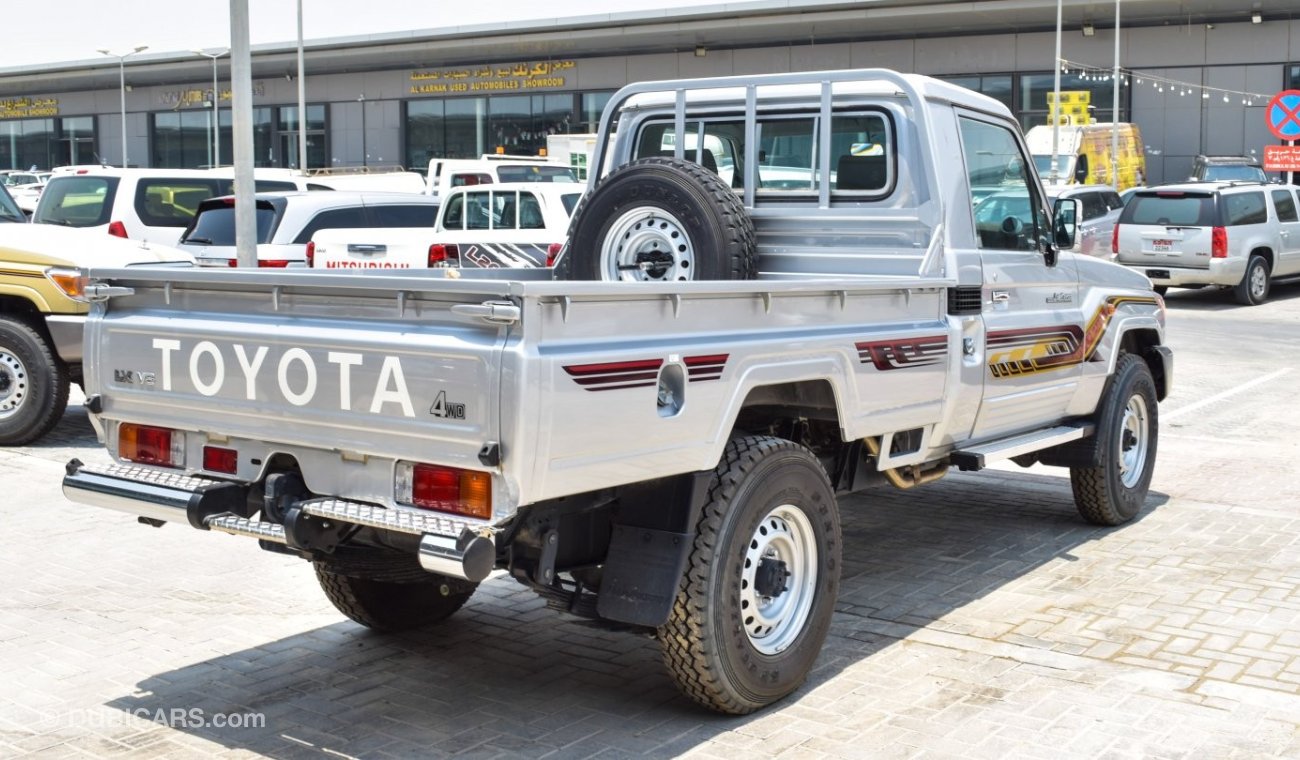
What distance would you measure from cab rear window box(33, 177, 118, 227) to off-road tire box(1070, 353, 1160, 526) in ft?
41.6

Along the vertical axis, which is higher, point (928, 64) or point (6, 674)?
point (928, 64)

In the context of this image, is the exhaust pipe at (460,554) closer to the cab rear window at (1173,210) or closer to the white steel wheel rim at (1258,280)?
the cab rear window at (1173,210)

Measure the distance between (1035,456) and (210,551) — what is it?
4447 mm

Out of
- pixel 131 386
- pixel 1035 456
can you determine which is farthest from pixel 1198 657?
pixel 131 386

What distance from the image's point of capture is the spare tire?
6121mm

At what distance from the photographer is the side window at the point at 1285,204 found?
22.7m

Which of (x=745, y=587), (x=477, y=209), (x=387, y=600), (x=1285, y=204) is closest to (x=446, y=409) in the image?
(x=745, y=587)

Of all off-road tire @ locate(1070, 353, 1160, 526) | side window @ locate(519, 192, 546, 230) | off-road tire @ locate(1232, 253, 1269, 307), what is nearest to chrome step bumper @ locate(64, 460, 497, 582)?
off-road tire @ locate(1070, 353, 1160, 526)

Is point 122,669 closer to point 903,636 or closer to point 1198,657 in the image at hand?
point 903,636

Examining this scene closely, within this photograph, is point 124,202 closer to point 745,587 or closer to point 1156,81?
point 745,587

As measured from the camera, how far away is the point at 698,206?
6.14m

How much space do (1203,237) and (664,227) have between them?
17.0m

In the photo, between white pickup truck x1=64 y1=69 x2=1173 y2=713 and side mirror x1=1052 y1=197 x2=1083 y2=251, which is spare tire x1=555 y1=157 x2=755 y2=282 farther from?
side mirror x1=1052 y1=197 x2=1083 y2=251

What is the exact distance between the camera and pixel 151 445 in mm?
5242
